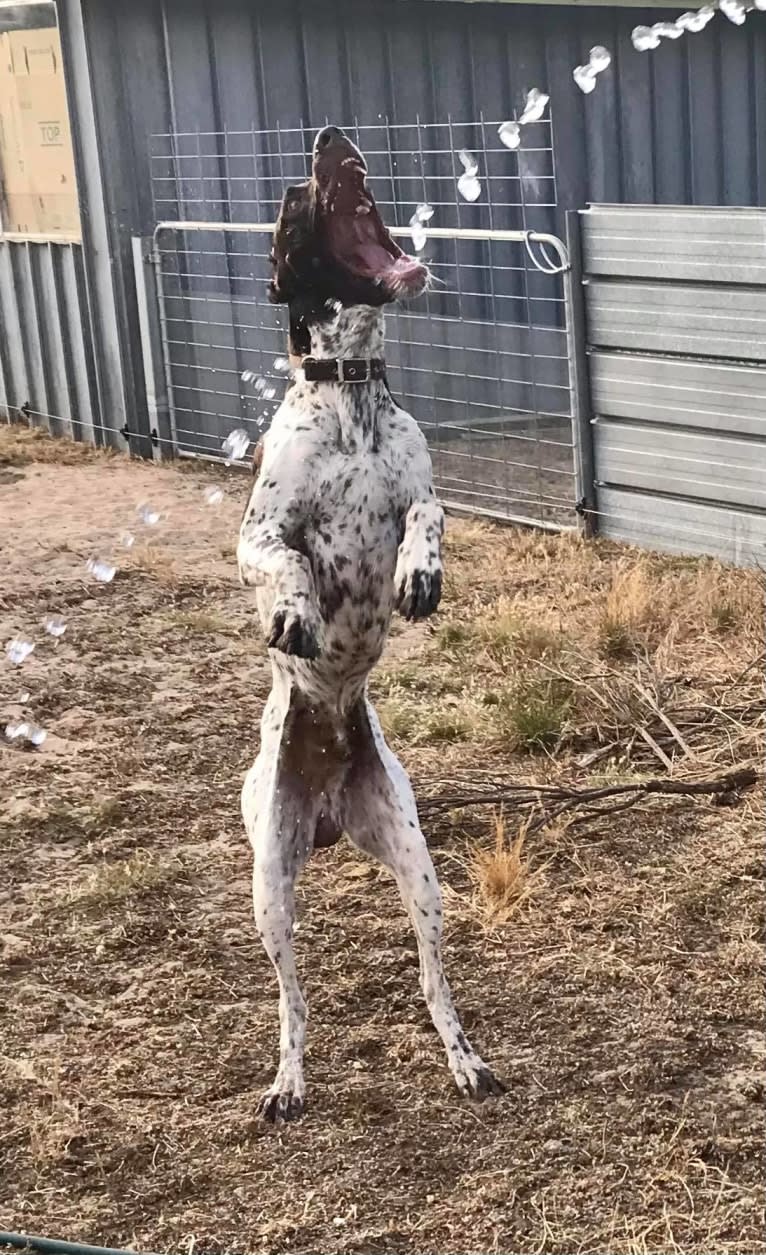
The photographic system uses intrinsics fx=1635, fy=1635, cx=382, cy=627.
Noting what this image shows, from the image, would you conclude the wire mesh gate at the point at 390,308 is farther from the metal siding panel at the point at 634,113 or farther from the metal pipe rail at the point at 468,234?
the metal siding panel at the point at 634,113

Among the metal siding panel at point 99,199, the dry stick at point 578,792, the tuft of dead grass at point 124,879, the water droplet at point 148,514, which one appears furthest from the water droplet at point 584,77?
the tuft of dead grass at point 124,879

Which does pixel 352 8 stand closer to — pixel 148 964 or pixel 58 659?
pixel 58 659

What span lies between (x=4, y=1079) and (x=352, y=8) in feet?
28.8

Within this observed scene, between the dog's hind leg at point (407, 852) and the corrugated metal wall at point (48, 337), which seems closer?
the dog's hind leg at point (407, 852)

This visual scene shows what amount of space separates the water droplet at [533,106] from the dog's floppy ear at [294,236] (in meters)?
8.33

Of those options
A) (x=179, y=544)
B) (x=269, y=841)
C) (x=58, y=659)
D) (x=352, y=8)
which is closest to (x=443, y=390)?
(x=179, y=544)

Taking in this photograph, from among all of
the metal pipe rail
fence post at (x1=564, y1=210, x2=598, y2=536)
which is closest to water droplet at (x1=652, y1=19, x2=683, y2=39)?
the metal pipe rail

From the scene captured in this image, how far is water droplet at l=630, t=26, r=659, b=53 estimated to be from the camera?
443 inches

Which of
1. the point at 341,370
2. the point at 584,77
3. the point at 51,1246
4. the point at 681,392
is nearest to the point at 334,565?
the point at 341,370

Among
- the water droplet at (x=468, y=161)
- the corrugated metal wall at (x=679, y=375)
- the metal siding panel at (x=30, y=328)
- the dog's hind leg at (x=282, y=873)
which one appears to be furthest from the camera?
the metal siding panel at (x=30, y=328)

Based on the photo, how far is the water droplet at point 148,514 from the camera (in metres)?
9.01

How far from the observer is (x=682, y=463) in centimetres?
785

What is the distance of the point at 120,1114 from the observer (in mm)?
3496

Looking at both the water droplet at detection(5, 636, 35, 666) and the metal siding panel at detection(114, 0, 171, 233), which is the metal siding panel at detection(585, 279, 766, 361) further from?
the metal siding panel at detection(114, 0, 171, 233)
